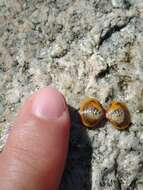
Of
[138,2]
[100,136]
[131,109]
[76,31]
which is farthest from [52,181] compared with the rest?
[138,2]

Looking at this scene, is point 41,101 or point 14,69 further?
point 14,69

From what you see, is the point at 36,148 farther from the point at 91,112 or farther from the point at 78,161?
the point at 91,112

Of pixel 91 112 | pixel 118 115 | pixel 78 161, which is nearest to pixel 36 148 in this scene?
pixel 78 161

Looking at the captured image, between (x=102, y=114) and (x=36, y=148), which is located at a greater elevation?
(x=102, y=114)

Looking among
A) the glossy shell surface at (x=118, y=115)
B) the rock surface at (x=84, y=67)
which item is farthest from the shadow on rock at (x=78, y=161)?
the glossy shell surface at (x=118, y=115)

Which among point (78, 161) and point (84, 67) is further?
point (84, 67)

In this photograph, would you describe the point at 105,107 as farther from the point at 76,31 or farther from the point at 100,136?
the point at 76,31
